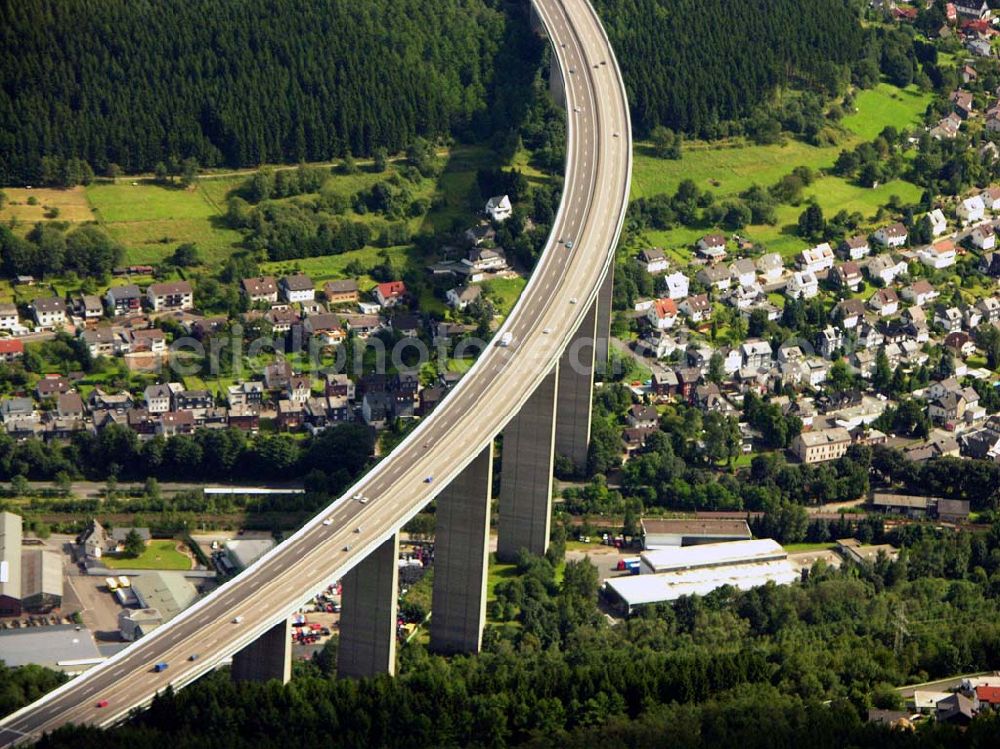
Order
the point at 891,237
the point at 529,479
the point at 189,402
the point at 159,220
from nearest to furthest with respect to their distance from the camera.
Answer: the point at 529,479 < the point at 189,402 < the point at 159,220 < the point at 891,237

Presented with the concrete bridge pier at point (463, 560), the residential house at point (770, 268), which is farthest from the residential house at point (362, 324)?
the concrete bridge pier at point (463, 560)

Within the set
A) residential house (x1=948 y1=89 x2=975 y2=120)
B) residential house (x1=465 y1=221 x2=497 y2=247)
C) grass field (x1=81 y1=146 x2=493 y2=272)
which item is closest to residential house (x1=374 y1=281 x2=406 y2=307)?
grass field (x1=81 y1=146 x2=493 y2=272)

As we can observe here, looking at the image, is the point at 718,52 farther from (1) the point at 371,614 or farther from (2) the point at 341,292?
(1) the point at 371,614

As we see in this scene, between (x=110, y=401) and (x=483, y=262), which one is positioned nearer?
(x=110, y=401)

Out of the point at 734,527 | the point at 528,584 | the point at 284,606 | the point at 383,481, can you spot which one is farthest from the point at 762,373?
the point at 284,606

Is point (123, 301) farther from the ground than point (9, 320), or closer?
farther from the ground

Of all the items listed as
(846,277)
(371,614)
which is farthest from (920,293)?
(371,614)

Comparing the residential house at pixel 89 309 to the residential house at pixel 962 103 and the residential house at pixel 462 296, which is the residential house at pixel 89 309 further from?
the residential house at pixel 962 103

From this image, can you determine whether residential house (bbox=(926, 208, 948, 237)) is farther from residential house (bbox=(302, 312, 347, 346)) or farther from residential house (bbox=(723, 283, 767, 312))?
residential house (bbox=(302, 312, 347, 346))
